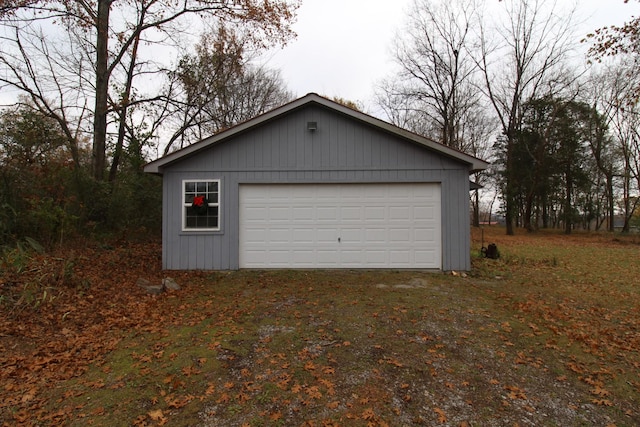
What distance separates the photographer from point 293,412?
10.0 ft

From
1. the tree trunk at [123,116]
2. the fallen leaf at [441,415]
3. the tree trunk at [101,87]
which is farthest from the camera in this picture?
the tree trunk at [123,116]

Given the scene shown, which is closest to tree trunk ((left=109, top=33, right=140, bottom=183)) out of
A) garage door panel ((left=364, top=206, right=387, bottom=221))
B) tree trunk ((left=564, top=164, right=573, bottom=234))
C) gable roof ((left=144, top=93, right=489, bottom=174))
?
gable roof ((left=144, top=93, right=489, bottom=174))

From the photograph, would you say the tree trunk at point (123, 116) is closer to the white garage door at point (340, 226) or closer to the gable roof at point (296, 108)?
the gable roof at point (296, 108)

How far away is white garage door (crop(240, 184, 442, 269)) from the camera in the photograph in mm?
8766

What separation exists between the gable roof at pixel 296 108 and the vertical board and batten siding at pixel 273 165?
180mm

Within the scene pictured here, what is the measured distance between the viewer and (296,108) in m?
8.75

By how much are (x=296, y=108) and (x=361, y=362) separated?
6.48 metres

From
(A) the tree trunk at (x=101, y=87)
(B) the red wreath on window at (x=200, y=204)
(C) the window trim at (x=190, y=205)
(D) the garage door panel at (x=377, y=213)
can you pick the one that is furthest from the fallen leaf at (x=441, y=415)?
(A) the tree trunk at (x=101, y=87)

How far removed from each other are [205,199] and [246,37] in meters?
9.44

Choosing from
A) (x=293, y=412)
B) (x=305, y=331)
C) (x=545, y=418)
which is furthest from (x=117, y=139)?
(x=545, y=418)

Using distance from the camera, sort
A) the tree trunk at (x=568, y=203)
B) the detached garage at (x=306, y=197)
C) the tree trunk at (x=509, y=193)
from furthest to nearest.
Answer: the tree trunk at (x=568, y=203) < the tree trunk at (x=509, y=193) < the detached garage at (x=306, y=197)

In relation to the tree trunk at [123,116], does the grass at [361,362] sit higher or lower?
lower

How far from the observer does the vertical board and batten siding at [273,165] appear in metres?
8.78

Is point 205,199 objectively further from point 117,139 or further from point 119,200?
point 117,139
